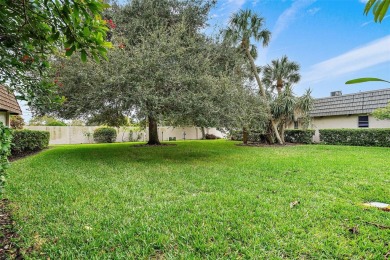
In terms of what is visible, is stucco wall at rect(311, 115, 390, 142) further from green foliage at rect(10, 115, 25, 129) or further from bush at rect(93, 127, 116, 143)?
green foliage at rect(10, 115, 25, 129)

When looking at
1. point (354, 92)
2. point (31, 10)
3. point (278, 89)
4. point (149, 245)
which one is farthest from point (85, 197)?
point (354, 92)

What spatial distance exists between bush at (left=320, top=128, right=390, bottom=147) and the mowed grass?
11.2 metres

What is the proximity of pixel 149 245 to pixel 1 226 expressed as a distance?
2.18 m

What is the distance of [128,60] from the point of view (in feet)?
26.0

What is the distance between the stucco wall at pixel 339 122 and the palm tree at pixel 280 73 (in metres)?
3.96

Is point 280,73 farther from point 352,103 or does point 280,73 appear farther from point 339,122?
point 339,122

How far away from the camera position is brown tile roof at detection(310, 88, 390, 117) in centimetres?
1678

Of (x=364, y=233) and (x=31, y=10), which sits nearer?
Result: (x=31, y=10)

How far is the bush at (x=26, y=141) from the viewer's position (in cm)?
1159

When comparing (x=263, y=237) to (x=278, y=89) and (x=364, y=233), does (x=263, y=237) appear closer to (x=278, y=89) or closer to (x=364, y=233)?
(x=364, y=233)

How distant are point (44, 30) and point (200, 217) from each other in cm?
295

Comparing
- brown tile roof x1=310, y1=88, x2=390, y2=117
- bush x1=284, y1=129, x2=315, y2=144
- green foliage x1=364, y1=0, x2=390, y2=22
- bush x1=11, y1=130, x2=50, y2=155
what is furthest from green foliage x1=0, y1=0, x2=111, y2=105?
brown tile roof x1=310, y1=88, x2=390, y2=117

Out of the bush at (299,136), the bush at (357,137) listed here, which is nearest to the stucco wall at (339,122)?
the bush at (299,136)

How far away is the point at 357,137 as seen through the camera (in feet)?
52.2
